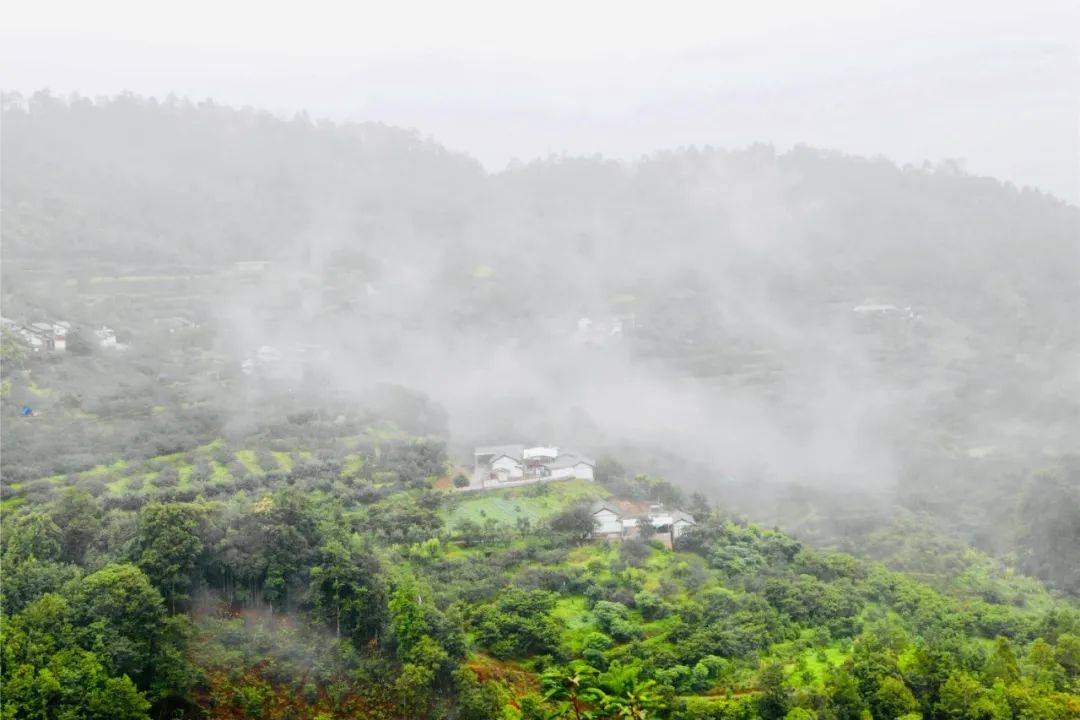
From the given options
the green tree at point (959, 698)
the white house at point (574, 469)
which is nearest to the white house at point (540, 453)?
the white house at point (574, 469)

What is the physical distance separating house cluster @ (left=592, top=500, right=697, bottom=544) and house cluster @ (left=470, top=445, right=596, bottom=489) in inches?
128

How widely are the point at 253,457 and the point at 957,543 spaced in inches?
753

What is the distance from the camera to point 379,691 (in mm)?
15211

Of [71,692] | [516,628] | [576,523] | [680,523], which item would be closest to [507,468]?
[576,523]

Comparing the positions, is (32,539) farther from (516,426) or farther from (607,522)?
(516,426)

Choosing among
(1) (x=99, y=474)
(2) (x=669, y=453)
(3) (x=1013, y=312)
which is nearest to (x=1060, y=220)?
(3) (x=1013, y=312)

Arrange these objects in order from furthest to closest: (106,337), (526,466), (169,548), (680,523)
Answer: (106,337) → (526,466) → (680,523) → (169,548)

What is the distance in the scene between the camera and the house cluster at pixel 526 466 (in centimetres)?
2634

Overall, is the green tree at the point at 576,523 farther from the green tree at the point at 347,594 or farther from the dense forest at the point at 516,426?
the green tree at the point at 347,594

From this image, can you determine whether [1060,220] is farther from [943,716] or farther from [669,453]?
[943,716]

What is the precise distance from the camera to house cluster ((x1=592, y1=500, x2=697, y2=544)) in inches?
886

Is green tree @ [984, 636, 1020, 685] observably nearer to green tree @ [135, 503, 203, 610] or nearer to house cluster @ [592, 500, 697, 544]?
house cluster @ [592, 500, 697, 544]

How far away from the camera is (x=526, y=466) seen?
89.2 ft

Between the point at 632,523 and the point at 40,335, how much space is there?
21050mm
